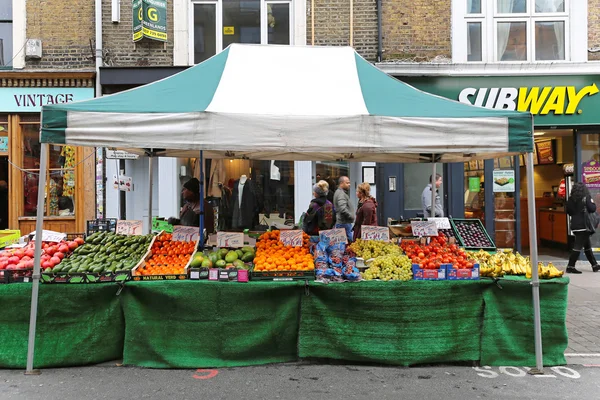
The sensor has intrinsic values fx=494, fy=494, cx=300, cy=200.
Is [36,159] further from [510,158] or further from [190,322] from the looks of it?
[510,158]

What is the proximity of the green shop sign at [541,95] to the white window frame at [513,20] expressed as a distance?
42 centimetres

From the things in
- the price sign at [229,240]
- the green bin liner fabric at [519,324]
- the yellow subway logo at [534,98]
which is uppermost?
the yellow subway logo at [534,98]

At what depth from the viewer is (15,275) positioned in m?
5.05

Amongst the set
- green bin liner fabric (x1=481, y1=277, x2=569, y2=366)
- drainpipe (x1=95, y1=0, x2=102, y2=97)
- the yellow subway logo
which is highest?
drainpipe (x1=95, y1=0, x2=102, y2=97)

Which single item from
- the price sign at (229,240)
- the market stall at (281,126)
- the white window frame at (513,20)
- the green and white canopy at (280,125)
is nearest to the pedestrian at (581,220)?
the white window frame at (513,20)

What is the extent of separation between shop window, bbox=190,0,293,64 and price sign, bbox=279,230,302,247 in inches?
264

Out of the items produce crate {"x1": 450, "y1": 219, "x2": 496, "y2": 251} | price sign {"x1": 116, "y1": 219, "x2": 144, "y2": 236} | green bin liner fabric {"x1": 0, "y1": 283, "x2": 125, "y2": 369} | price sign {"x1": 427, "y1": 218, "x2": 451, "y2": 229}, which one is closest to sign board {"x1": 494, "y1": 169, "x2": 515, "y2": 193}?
produce crate {"x1": 450, "y1": 219, "x2": 496, "y2": 251}

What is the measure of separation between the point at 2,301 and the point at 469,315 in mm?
4672

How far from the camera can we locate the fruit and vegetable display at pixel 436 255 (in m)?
5.19

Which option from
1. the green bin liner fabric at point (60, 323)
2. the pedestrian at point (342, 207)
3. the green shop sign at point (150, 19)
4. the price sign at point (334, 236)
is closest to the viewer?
the green bin liner fabric at point (60, 323)

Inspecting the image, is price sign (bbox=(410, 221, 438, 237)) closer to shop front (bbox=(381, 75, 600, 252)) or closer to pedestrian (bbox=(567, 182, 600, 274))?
shop front (bbox=(381, 75, 600, 252))

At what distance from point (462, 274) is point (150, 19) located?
880cm

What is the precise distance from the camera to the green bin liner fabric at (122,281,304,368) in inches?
195

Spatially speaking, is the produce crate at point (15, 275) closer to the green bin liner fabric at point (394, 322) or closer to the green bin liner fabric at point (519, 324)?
the green bin liner fabric at point (394, 322)
